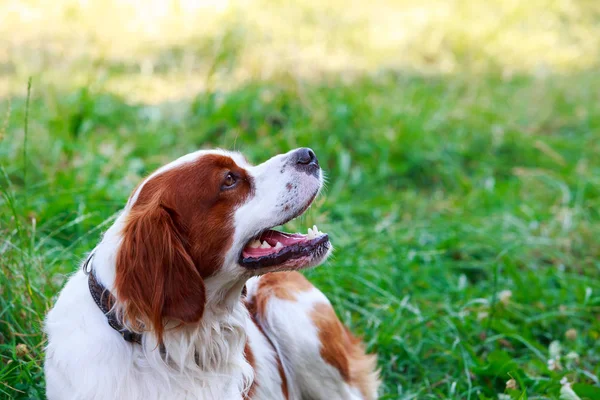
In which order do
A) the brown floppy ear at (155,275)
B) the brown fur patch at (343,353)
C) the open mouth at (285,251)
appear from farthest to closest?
1. the brown fur patch at (343,353)
2. the open mouth at (285,251)
3. the brown floppy ear at (155,275)

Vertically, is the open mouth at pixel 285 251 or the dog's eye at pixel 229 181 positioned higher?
the dog's eye at pixel 229 181

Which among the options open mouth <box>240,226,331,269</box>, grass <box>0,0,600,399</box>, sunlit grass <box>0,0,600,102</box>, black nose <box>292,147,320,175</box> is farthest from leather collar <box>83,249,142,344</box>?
sunlit grass <box>0,0,600,102</box>

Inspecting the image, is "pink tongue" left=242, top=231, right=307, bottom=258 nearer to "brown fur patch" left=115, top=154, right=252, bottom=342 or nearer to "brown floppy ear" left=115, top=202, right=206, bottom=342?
"brown fur patch" left=115, top=154, right=252, bottom=342

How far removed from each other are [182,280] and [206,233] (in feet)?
0.62

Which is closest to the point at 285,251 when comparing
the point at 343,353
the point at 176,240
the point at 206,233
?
the point at 206,233

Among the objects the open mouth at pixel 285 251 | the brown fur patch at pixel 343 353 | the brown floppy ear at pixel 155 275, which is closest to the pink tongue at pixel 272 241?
the open mouth at pixel 285 251

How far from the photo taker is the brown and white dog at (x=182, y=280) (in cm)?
224

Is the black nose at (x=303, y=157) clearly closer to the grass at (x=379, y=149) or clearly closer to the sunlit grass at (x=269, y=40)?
the grass at (x=379, y=149)

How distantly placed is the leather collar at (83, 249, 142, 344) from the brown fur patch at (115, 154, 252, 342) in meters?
0.06

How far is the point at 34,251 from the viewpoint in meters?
3.10

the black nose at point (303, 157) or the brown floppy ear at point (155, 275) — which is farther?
the black nose at point (303, 157)

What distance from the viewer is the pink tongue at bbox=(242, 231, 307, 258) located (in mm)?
2462

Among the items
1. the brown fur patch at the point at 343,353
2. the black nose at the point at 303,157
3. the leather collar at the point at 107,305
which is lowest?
the brown fur patch at the point at 343,353

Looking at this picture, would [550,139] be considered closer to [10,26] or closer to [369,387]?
[369,387]
